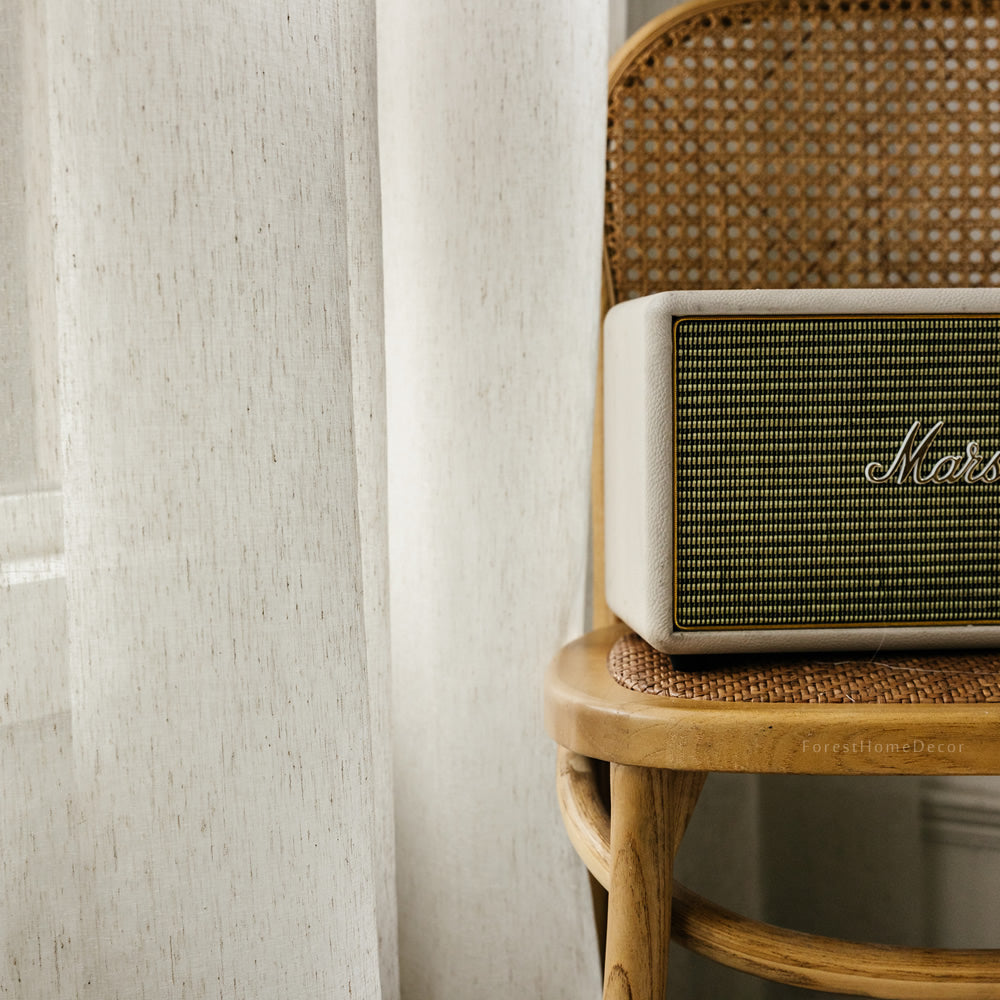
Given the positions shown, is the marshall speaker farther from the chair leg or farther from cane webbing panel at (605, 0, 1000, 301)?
cane webbing panel at (605, 0, 1000, 301)

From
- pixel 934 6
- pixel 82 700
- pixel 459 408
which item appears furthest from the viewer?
pixel 934 6

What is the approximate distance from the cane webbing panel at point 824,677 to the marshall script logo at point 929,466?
102 millimetres

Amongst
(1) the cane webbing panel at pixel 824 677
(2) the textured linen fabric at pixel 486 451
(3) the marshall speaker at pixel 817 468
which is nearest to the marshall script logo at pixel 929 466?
(3) the marshall speaker at pixel 817 468

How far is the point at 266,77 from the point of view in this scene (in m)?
0.45

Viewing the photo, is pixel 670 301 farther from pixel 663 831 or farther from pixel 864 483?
pixel 663 831

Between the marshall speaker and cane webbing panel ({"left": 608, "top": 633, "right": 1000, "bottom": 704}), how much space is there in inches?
0.7

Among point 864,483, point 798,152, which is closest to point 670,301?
point 864,483

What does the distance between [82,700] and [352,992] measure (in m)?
0.20

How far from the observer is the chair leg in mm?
469

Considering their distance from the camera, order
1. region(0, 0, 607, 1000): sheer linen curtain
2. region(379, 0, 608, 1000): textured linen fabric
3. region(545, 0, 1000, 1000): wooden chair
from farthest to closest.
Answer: region(545, 0, 1000, 1000): wooden chair → region(379, 0, 608, 1000): textured linen fabric → region(0, 0, 607, 1000): sheer linen curtain

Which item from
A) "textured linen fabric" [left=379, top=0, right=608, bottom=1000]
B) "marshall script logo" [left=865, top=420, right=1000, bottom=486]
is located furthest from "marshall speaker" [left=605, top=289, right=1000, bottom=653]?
"textured linen fabric" [left=379, top=0, right=608, bottom=1000]

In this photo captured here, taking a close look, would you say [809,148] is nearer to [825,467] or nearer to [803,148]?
[803,148]

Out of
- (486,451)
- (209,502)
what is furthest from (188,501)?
(486,451)

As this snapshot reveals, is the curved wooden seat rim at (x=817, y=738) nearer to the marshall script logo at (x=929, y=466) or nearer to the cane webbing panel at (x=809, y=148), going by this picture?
the marshall script logo at (x=929, y=466)
